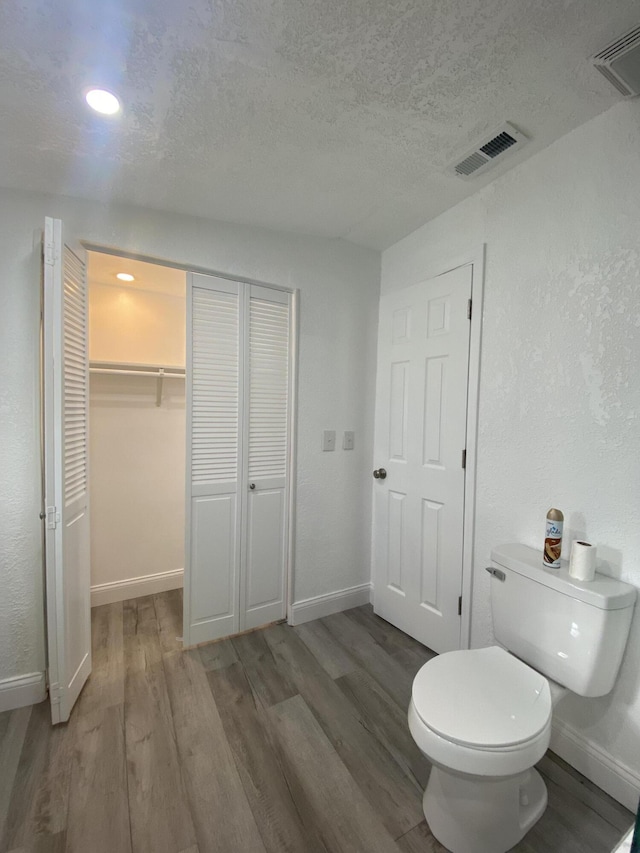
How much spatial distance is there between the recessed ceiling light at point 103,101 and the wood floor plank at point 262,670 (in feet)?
7.67

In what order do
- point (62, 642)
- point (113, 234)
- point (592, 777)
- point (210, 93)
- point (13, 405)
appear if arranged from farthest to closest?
point (113, 234) < point (13, 405) < point (62, 642) < point (592, 777) < point (210, 93)

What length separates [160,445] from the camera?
2.53 meters

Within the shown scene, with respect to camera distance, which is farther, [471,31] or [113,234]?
[113,234]

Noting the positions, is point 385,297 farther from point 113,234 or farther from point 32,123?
point 32,123

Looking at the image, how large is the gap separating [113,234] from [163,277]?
60cm

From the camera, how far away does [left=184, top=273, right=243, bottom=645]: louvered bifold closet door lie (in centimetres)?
189

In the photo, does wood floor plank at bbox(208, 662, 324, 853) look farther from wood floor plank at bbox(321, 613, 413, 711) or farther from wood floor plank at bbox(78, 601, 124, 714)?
wood floor plank at bbox(321, 613, 413, 711)

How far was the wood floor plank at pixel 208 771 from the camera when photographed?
3.53ft

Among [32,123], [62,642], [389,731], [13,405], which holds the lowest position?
[389,731]

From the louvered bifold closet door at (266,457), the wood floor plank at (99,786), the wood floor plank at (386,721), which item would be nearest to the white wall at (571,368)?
the wood floor plank at (386,721)

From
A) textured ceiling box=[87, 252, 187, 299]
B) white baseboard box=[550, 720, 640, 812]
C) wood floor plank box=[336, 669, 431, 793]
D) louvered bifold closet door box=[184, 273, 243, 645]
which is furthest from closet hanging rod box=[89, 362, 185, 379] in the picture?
white baseboard box=[550, 720, 640, 812]

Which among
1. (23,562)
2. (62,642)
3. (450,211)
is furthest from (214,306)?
(62,642)

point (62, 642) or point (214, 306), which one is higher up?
point (214, 306)

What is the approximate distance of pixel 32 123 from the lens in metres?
1.23
